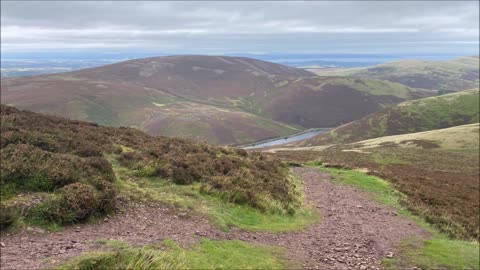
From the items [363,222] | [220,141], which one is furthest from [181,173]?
[220,141]

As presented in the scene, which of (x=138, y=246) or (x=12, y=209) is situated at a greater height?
(x=12, y=209)

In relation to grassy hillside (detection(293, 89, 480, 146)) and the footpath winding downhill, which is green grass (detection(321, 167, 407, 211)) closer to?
the footpath winding downhill

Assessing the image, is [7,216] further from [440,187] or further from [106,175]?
[440,187]

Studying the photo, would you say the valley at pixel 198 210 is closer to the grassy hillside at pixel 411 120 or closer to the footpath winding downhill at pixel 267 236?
the footpath winding downhill at pixel 267 236

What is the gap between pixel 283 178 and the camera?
27547mm

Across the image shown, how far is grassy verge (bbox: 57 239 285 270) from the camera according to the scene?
881 cm

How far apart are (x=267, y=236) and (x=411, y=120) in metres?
177

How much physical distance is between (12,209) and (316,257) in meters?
11.5

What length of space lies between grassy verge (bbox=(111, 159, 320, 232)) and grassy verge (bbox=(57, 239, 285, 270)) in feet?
7.70

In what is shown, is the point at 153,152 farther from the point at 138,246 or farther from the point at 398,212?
the point at 398,212

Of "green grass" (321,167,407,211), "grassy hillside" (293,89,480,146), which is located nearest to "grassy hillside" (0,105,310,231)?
"green grass" (321,167,407,211)

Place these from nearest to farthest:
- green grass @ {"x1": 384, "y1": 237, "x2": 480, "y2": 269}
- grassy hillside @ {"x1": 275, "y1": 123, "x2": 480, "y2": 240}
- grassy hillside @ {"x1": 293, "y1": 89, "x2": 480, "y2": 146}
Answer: green grass @ {"x1": 384, "y1": 237, "x2": 480, "y2": 269}, grassy hillside @ {"x1": 275, "y1": 123, "x2": 480, "y2": 240}, grassy hillside @ {"x1": 293, "y1": 89, "x2": 480, "y2": 146}

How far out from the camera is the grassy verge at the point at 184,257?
8.81m

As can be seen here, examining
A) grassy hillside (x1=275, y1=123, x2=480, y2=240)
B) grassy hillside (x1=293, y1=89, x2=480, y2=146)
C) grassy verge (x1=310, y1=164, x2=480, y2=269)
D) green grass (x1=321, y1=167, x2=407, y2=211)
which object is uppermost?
grassy verge (x1=310, y1=164, x2=480, y2=269)
